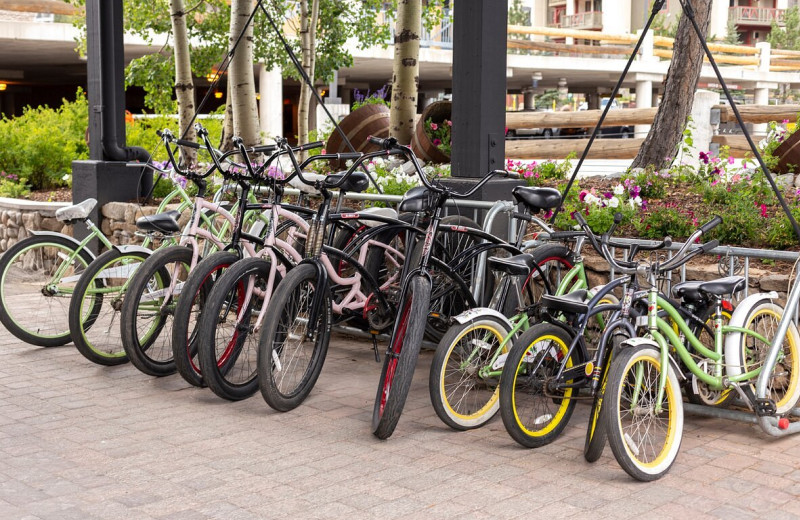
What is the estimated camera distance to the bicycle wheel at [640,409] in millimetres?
4242

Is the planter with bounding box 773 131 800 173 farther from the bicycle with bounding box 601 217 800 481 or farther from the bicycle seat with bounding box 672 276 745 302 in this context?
the bicycle seat with bounding box 672 276 745 302

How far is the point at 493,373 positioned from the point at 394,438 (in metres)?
0.58

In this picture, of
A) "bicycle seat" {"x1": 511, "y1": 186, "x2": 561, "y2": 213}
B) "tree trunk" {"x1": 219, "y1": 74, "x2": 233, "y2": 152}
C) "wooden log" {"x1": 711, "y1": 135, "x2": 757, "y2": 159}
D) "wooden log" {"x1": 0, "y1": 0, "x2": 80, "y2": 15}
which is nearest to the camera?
"bicycle seat" {"x1": 511, "y1": 186, "x2": 561, "y2": 213}

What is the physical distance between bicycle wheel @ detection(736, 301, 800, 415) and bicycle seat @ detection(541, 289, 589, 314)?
83 cm

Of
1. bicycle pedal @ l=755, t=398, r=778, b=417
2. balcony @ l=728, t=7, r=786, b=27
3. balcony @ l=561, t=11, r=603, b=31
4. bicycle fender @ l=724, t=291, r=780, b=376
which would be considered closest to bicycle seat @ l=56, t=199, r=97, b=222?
bicycle fender @ l=724, t=291, r=780, b=376

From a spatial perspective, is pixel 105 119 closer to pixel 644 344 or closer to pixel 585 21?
pixel 644 344

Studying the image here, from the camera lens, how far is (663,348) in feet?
14.5

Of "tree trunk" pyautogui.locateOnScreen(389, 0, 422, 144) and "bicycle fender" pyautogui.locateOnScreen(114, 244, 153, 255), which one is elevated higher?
"tree trunk" pyautogui.locateOnScreen(389, 0, 422, 144)

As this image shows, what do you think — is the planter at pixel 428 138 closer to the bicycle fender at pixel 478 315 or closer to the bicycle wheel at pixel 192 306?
the bicycle wheel at pixel 192 306

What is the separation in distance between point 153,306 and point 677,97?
5.78 metres

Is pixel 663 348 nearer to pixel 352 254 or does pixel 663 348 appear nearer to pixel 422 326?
pixel 422 326

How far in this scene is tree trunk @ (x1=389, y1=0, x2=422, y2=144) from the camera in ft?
35.2

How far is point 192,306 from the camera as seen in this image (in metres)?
5.64

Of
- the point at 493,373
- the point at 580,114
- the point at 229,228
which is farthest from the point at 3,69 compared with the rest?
the point at 493,373
